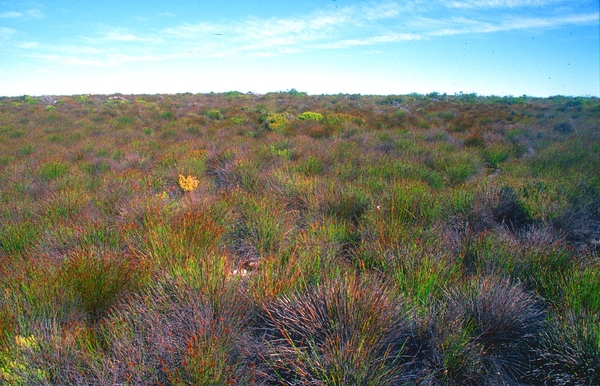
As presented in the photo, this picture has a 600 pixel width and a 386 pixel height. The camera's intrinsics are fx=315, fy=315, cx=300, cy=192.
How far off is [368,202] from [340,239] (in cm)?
125

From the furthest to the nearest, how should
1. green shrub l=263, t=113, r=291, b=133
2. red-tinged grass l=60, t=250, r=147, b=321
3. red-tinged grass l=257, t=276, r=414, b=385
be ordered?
green shrub l=263, t=113, r=291, b=133
red-tinged grass l=60, t=250, r=147, b=321
red-tinged grass l=257, t=276, r=414, b=385

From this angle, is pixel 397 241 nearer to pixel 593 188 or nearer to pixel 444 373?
pixel 444 373

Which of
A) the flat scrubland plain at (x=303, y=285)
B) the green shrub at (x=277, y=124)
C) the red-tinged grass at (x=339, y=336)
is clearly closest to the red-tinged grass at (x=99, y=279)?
the flat scrubland plain at (x=303, y=285)

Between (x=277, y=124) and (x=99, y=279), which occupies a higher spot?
(x=277, y=124)

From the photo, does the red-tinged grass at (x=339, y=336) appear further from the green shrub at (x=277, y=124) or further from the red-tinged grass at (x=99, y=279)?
the green shrub at (x=277, y=124)

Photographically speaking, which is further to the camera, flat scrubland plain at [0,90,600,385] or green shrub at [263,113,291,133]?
green shrub at [263,113,291,133]

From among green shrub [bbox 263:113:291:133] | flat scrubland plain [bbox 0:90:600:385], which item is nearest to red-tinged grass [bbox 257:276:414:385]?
flat scrubland plain [bbox 0:90:600:385]

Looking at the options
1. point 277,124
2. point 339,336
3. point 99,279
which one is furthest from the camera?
point 277,124

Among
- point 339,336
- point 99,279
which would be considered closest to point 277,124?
point 99,279

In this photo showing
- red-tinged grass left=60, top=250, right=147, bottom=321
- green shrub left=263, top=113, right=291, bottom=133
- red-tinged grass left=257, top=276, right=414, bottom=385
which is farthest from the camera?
green shrub left=263, top=113, right=291, bottom=133

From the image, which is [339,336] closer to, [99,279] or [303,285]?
[303,285]

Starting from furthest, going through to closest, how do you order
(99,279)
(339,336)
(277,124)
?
1. (277,124)
2. (99,279)
3. (339,336)

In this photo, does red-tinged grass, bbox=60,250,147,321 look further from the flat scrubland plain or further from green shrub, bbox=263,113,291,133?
green shrub, bbox=263,113,291,133

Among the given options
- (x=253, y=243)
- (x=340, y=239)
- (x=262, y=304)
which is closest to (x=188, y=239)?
(x=253, y=243)
